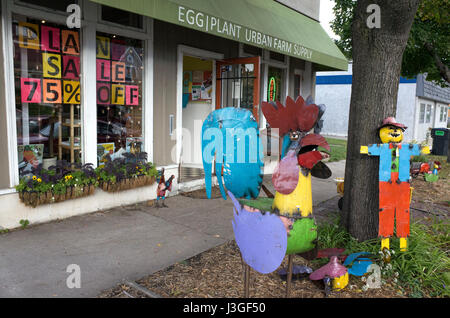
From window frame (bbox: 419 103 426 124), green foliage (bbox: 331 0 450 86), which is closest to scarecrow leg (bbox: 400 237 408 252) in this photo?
green foliage (bbox: 331 0 450 86)

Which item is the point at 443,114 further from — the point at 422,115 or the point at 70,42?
the point at 70,42

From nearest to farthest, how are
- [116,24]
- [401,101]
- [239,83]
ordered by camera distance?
1. [116,24]
2. [239,83]
3. [401,101]

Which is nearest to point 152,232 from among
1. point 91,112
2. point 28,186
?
point 28,186

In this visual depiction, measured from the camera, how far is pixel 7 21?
4.23 m

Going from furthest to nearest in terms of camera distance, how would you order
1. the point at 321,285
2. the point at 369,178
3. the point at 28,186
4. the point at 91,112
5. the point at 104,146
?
1. the point at 104,146
2. the point at 91,112
3. the point at 28,186
4. the point at 369,178
5. the point at 321,285

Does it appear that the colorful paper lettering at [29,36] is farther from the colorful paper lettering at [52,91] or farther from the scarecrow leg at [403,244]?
the scarecrow leg at [403,244]

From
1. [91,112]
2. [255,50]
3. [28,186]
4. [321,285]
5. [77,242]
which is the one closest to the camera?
[321,285]

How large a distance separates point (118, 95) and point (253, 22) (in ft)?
9.24

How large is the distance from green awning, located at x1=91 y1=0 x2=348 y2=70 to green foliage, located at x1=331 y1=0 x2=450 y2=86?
1314 mm

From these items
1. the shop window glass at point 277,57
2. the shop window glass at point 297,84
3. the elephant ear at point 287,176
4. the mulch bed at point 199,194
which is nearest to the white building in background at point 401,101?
the shop window glass at point 297,84

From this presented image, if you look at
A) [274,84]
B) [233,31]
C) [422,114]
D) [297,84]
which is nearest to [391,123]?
[233,31]

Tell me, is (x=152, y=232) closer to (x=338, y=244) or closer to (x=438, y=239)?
(x=338, y=244)

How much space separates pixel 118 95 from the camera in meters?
5.67

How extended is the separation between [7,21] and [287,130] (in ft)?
12.6
